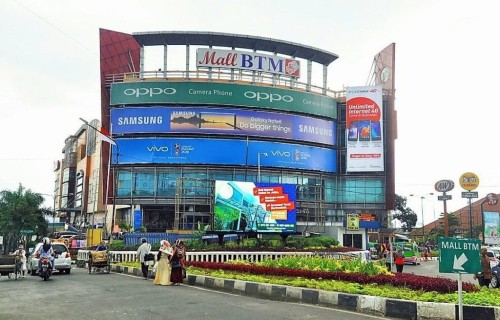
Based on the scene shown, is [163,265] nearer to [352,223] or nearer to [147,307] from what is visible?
[147,307]

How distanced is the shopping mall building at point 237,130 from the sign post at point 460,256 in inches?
1572

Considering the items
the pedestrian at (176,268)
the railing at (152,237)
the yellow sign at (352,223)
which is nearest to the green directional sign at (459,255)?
the pedestrian at (176,268)

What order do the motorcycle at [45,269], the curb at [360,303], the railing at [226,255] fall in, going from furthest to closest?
the railing at [226,255], the motorcycle at [45,269], the curb at [360,303]

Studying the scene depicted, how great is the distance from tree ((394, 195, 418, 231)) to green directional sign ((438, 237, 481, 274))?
94153mm

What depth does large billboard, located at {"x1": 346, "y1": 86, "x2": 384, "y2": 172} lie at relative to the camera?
54625mm

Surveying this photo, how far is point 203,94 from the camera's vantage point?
52000 millimetres

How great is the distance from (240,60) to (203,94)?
564 cm

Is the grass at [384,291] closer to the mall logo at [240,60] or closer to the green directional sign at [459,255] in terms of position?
the green directional sign at [459,255]

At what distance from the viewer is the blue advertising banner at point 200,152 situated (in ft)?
167

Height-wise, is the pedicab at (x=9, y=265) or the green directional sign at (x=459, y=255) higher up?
the green directional sign at (x=459, y=255)

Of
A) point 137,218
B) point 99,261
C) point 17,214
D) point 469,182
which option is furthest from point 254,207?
point 17,214

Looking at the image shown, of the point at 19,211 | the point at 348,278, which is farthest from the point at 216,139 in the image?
the point at 348,278

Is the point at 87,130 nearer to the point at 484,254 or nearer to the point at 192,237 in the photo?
the point at 192,237

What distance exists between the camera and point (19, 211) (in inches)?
2256
